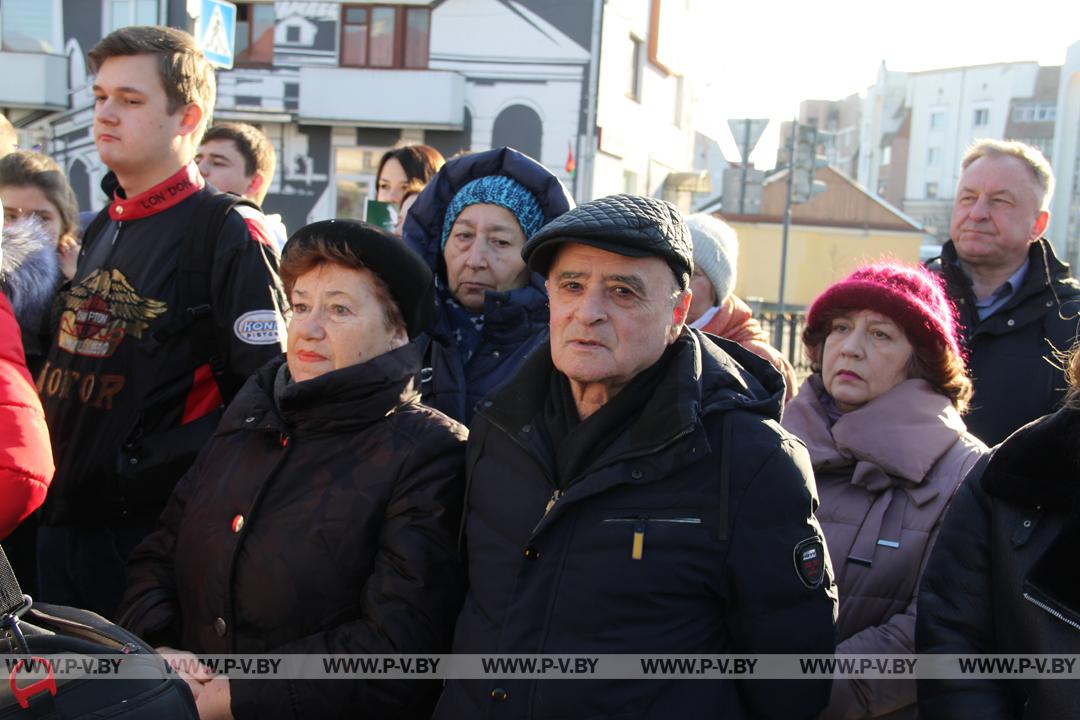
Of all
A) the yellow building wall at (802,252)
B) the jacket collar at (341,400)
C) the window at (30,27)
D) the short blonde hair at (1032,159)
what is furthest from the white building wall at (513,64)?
the jacket collar at (341,400)

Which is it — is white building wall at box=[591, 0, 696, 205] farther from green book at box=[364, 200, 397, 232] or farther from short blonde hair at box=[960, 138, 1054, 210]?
short blonde hair at box=[960, 138, 1054, 210]

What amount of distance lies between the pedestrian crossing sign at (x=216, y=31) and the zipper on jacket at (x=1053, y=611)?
5.73 m

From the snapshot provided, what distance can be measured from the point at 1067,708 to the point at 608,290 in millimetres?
1320

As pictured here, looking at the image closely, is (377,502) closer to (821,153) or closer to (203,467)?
(203,467)

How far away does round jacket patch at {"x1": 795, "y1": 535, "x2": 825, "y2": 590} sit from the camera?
2180 mm

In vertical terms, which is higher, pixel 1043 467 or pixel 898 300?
pixel 898 300

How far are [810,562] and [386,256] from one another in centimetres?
130

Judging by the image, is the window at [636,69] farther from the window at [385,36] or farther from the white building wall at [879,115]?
the white building wall at [879,115]

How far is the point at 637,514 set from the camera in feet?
7.12

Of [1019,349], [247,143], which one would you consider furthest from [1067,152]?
[247,143]

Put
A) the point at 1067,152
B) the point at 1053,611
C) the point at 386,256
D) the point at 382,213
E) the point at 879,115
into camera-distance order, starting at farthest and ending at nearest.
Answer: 1. the point at 879,115
2. the point at 1067,152
3. the point at 382,213
4. the point at 386,256
5. the point at 1053,611

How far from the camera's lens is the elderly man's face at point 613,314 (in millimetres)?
2303

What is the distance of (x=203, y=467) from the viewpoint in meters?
2.69

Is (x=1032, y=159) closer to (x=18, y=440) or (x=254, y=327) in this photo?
(x=254, y=327)
